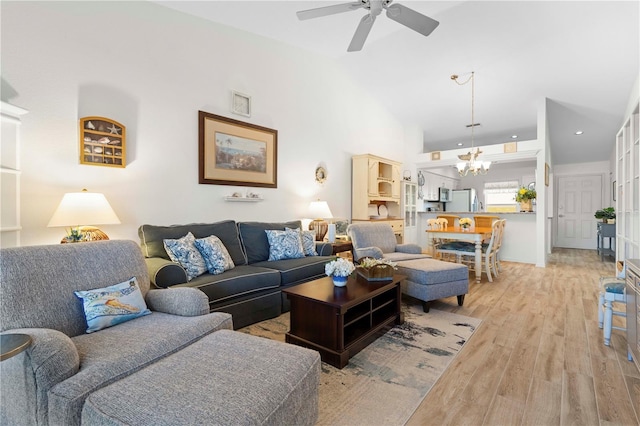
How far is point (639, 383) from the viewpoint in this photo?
6.17 feet

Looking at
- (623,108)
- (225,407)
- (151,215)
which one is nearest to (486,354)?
(225,407)

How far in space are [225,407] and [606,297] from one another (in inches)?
117

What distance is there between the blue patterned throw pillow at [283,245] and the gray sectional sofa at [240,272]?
78 millimetres

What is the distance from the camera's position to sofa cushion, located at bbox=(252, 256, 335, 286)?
3.16 meters

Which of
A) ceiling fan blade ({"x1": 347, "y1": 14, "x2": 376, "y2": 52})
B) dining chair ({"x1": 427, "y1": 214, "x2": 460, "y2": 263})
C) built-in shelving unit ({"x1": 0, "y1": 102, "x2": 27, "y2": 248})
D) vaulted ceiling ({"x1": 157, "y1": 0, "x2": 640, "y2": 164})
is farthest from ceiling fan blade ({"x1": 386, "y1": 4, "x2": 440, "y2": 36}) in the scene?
dining chair ({"x1": 427, "y1": 214, "x2": 460, "y2": 263})

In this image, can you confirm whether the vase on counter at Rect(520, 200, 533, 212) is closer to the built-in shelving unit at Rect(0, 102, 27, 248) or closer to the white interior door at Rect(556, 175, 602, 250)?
the white interior door at Rect(556, 175, 602, 250)

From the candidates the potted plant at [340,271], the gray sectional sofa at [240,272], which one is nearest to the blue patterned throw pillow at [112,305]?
the gray sectional sofa at [240,272]

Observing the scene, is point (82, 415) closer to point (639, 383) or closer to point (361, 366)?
point (361, 366)

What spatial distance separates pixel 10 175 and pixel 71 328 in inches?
60.4

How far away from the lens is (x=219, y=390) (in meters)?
1.08

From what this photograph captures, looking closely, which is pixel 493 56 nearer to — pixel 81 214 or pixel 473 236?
pixel 473 236

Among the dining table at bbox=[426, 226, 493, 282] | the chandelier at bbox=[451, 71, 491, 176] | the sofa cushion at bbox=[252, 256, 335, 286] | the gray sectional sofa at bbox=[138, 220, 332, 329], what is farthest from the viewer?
the chandelier at bbox=[451, 71, 491, 176]

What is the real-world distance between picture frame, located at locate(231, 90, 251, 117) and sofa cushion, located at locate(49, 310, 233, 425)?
2803mm

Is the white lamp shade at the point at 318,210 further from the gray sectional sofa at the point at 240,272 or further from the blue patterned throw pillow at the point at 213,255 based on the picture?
Result: the blue patterned throw pillow at the point at 213,255
